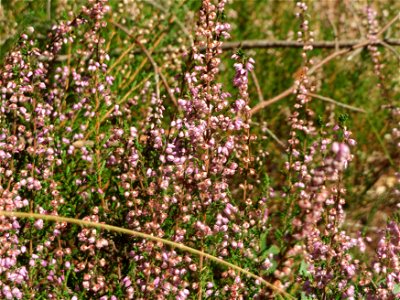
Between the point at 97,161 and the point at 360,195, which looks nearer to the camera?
the point at 97,161

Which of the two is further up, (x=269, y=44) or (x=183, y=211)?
(x=269, y=44)

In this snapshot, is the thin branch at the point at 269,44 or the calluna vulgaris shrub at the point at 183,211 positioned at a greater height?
the thin branch at the point at 269,44

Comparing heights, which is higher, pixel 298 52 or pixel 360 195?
pixel 298 52

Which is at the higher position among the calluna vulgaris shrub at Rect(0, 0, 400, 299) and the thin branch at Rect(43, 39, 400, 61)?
the thin branch at Rect(43, 39, 400, 61)

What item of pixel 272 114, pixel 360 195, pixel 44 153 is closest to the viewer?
pixel 44 153

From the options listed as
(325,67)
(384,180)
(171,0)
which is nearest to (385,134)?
(384,180)

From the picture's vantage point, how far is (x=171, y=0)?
15.1 ft

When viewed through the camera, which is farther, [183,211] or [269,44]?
[269,44]

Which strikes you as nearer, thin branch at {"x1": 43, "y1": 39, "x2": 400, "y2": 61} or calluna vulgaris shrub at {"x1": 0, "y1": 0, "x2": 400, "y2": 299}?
calluna vulgaris shrub at {"x1": 0, "y1": 0, "x2": 400, "y2": 299}

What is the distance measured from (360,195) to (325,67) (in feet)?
4.42

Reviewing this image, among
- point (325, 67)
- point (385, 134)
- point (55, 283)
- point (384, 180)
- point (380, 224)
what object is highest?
point (325, 67)

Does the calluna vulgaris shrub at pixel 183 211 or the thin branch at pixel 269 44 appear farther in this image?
the thin branch at pixel 269 44

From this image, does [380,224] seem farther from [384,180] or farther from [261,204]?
[261,204]

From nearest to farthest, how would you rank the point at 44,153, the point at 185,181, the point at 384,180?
1. the point at 185,181
2. the point at 44,153
3. the point at 384,180
